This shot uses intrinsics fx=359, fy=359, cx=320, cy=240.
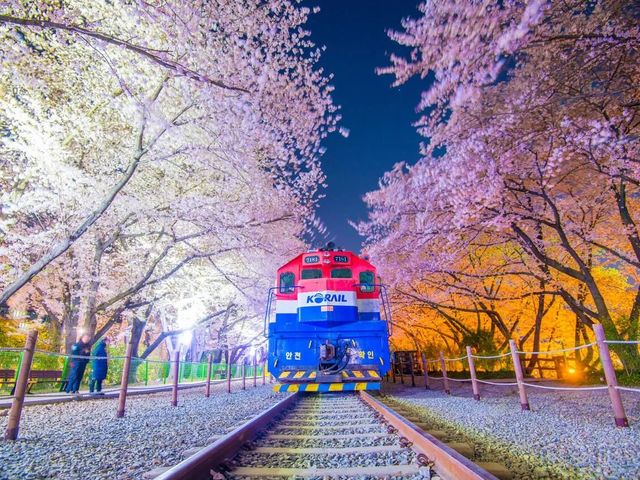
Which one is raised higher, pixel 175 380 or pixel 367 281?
pixel 367 281

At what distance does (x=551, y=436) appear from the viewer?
13.9 feet

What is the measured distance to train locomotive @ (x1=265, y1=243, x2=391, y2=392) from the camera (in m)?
8.48

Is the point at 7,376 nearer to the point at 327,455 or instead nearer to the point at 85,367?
the point at 85,367

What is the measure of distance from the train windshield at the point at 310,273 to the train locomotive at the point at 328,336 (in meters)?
0.09

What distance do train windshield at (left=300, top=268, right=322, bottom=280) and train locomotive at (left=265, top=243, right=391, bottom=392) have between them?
9 cm

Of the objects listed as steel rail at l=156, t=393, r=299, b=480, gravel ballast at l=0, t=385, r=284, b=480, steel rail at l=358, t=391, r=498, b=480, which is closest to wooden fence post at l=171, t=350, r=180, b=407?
gravel ballast at l=0, t=385, r=284, b=480

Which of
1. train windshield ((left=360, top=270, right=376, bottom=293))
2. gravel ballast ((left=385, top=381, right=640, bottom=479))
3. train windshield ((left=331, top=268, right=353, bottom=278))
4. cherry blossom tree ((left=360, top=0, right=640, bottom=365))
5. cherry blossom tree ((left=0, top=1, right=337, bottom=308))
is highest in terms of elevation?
cherry blossom tree ((left=0, top=1, right=337, bottom=308))

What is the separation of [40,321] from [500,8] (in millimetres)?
26771

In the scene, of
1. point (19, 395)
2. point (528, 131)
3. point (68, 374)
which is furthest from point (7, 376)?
point (528, 131)

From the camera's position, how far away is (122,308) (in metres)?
14.2

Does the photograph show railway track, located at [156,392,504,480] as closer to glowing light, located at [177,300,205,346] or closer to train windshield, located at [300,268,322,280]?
train windshield, located at [300,268,322,280]

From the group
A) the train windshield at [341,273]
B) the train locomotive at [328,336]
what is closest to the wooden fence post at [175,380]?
the train locomotive at [328,336]

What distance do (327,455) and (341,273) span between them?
6853 millimetres

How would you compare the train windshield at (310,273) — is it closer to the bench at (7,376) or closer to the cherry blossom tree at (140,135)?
the cherry blossom tree at (140,135)
